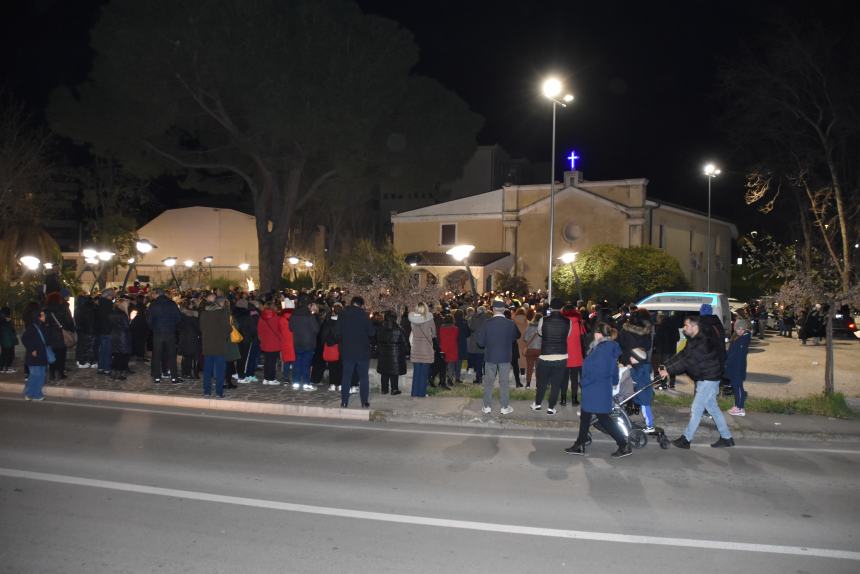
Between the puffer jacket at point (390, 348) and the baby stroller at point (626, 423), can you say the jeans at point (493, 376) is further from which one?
the puffer jacket at point (390, 348)

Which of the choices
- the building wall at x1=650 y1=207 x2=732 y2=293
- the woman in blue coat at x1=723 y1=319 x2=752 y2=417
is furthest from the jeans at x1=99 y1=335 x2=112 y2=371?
the building wall at x1=650 y1=207 x2=732 y2=293

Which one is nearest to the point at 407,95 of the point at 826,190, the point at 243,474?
the point at 826,190

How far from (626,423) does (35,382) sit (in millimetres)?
9536

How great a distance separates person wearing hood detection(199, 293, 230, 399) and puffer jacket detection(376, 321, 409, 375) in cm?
263

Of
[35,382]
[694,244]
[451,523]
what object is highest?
[694,244]

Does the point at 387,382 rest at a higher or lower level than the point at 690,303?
lower

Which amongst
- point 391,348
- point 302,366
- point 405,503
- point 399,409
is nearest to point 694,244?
point 391,348

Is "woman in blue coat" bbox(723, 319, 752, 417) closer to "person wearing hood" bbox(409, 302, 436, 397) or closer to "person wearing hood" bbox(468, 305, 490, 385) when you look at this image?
"person wearing hood" bbox(468, 305, 490, 385)

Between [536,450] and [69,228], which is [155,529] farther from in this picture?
[69,228]

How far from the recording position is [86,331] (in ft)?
46.1

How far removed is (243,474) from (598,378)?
418 cm

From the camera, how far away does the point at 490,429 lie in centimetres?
1002

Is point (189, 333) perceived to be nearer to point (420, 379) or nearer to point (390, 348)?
point (390, 348)

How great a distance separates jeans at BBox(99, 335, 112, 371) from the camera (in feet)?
45.2
